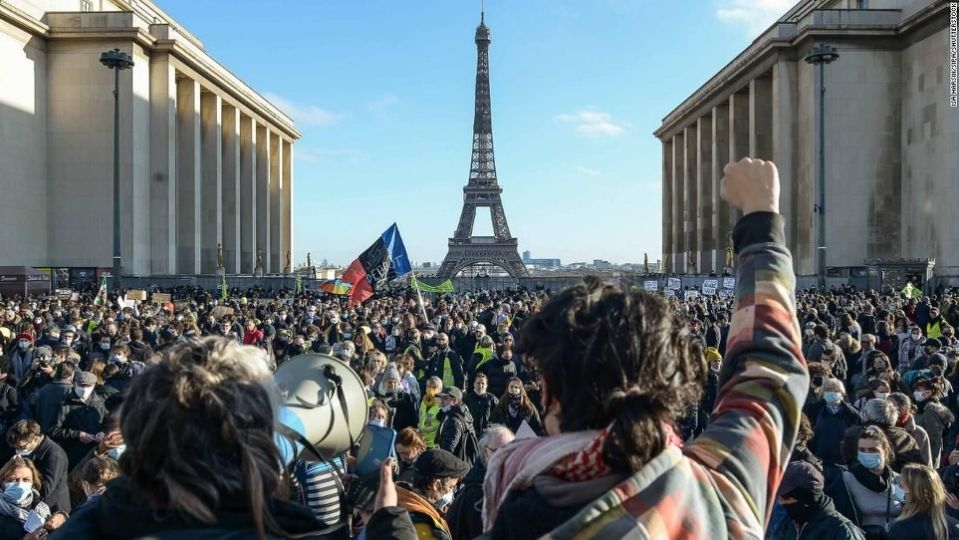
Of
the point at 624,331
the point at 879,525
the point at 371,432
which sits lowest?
the point at 879,525

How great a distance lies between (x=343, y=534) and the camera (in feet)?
10.3

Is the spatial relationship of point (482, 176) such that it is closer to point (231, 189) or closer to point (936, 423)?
point (231, 189)

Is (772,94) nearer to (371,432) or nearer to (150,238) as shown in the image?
(150,238)

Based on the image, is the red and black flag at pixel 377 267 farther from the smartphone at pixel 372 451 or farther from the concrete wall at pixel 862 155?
the concrete wall at pixel 862 155

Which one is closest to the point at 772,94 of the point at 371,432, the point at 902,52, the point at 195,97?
the point at 902,52

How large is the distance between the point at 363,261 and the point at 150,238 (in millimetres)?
28557

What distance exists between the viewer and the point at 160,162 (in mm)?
43469

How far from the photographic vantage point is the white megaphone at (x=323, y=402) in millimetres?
2596

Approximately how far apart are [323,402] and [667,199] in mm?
75393

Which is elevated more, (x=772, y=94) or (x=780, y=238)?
(x=772, y=94)

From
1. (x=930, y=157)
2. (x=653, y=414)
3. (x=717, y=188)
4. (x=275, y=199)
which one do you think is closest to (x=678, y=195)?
(x=717, y=188)

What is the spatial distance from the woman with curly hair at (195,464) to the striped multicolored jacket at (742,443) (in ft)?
2.24

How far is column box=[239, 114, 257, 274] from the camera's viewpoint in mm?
60938

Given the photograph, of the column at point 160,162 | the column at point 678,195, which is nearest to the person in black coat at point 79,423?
the column at point 160,162
